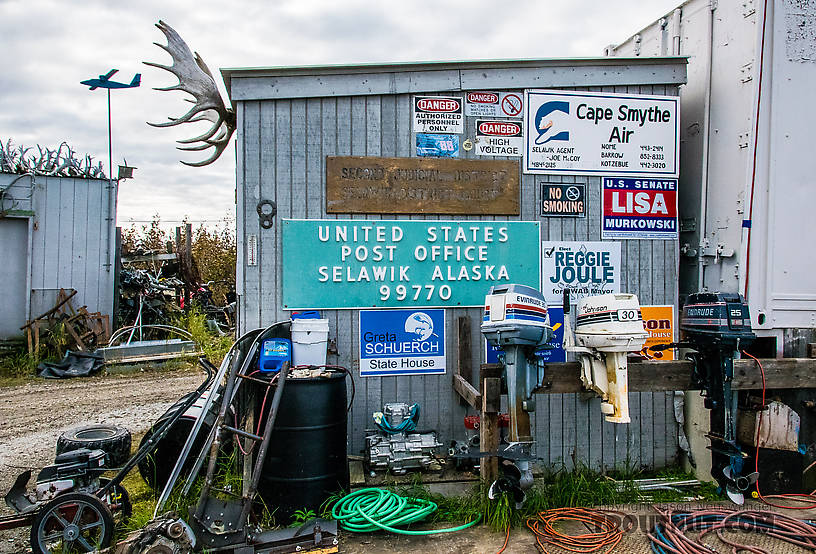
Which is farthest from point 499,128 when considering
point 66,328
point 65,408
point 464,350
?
point 66,328

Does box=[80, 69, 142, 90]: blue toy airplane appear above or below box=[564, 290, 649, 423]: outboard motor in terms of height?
above

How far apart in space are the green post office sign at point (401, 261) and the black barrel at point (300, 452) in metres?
0.83

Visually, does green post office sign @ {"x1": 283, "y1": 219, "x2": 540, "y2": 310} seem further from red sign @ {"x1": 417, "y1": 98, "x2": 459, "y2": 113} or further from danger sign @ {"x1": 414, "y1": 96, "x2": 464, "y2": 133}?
red sign @ {"x1": 417, "y1": 98, "x2": 459, "y2": 113}

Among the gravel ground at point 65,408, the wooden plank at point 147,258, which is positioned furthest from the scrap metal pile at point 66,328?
the wooden plank at point 147,258

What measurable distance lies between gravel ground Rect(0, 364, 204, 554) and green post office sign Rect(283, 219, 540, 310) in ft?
8.08

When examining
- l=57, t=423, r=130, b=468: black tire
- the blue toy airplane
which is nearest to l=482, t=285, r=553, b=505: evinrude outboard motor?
l=57, t=423, r=130, b=468: black tire

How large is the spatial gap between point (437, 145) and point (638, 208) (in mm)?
1700

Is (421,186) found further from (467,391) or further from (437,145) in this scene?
(467,391)

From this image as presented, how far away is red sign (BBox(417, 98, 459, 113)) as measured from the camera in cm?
445

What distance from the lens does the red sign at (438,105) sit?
445 centimetres

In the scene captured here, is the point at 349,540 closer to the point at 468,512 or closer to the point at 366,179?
the point at 468,512

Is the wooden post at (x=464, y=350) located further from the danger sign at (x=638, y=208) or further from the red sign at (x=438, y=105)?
the red sign at (x=438, y=105)

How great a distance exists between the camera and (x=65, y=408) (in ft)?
23.1

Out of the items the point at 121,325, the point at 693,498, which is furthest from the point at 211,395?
the point at 121,325
